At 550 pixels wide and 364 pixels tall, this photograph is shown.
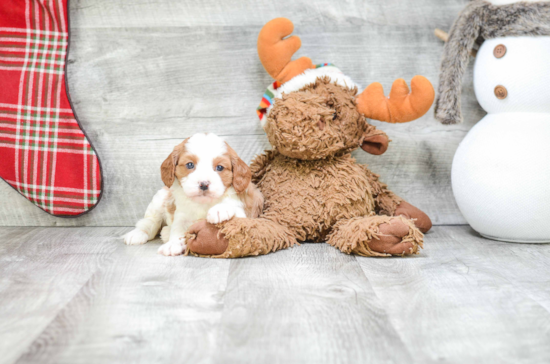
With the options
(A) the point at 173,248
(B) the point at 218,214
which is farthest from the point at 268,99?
(A) the point at 173,248

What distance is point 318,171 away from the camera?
151cm

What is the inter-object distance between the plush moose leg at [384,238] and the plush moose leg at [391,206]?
252 mm

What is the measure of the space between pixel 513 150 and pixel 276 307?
3.05ft

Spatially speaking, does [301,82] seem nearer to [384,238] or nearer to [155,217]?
[384,238]

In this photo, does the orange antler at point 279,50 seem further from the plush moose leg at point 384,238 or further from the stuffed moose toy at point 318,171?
the plush moose leg at point 384,238

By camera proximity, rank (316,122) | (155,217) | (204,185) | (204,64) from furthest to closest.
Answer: (204,64) → (155,217) → (316,122) → (204,185)

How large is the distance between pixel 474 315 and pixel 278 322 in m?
0.39

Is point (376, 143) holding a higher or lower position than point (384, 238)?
higher

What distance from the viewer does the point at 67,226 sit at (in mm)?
1777

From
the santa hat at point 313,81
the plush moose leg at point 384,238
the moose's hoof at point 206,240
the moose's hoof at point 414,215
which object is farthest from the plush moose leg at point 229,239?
the moose's hoof at point 414,215

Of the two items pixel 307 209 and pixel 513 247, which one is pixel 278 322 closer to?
pixel 307 209

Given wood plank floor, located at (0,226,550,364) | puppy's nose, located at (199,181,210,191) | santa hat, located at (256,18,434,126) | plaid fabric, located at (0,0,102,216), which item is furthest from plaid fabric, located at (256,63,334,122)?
plaid fabric, located at (0,0,102,216)

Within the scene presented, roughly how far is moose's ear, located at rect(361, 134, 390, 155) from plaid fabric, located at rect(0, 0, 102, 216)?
3.13 ft

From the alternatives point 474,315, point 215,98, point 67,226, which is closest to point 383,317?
point 474,315
